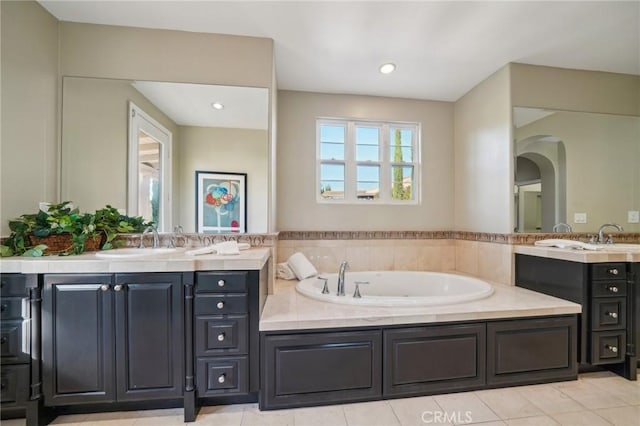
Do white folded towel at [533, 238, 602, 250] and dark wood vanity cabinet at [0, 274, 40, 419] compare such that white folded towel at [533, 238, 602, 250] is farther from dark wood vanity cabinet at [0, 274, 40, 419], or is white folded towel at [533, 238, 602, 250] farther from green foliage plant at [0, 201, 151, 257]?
dark wood vanity cabinet at [0, 274, 40, 419]

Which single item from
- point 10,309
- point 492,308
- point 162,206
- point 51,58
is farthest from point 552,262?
point 51,58

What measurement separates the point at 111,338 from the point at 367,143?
285 cm

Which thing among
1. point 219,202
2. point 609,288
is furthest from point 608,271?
point 219,202

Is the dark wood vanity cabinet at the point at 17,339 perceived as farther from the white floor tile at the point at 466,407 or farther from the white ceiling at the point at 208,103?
the white floor tile at the point at 466,407

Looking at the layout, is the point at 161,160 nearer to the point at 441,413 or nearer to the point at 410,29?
the point at 410,29

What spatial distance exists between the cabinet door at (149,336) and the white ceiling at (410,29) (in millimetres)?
1824

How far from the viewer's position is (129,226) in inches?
82.5

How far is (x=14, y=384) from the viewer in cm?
148

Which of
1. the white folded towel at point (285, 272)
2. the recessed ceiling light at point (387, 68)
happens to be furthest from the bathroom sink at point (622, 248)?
the white folded towel at point (285, 272)

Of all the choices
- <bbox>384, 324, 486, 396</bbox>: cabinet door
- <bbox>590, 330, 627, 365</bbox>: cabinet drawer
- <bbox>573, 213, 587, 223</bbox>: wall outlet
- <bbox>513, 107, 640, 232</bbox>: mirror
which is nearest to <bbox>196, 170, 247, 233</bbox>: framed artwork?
<bbox>384, 324, 486, 396</bbox>: cabinet door

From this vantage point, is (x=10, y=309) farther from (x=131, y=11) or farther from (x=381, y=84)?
(x=381, y=84)

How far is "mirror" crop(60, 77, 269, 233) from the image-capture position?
208 centimetres

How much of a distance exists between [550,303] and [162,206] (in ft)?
9.86

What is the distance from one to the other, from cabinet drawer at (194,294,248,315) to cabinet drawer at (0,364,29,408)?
3.09ft
